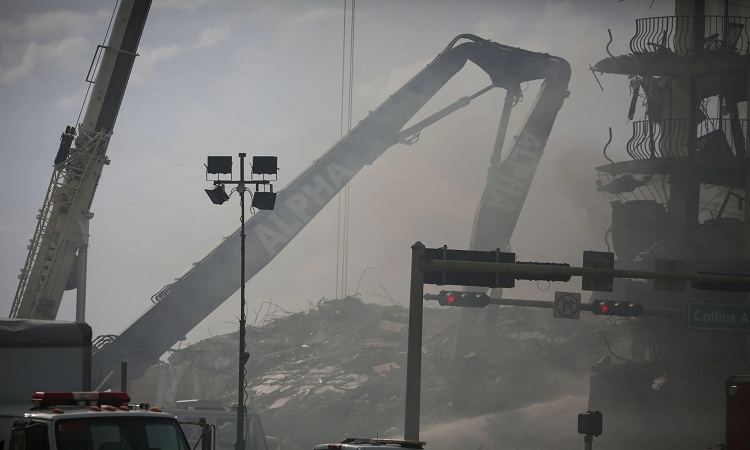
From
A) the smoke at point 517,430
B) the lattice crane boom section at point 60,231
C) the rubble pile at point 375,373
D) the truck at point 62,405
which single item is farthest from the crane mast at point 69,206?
the truck at point 62,405

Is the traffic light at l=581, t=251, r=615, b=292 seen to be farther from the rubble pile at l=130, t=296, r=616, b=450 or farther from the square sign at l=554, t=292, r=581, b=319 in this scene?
the rubble pile at l=130, t=296, r=616, b=450

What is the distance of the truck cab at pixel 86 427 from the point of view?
36.8 ft

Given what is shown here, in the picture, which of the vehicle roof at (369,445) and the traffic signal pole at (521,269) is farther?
the traffic signal pole at (521,269)

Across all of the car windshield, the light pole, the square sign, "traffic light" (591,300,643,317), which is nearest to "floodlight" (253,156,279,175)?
the light pole

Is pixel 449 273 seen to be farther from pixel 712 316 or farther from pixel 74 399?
pixel 74 399

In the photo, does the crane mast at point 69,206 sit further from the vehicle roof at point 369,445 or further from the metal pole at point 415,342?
the vehicle roof at point 369,445

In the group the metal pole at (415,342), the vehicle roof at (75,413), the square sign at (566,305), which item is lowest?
the vehicle roof at (75,413)

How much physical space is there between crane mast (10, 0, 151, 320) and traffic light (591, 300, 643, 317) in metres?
16.2

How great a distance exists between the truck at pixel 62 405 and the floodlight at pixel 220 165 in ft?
42.7

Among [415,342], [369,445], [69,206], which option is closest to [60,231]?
[69,206]

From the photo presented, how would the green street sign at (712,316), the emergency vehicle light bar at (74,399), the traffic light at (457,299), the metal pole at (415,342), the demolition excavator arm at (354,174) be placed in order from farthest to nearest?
1. the demolition excavator arm at (354,174)
2. the traffic light at (457,299)
3. the green street sign at (712,316)
4. the metal pole at (415,342)
5. the emergency vehicle light bar at (74,399)

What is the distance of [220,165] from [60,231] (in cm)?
1084

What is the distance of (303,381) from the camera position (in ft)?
184

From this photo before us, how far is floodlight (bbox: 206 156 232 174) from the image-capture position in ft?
90.2
